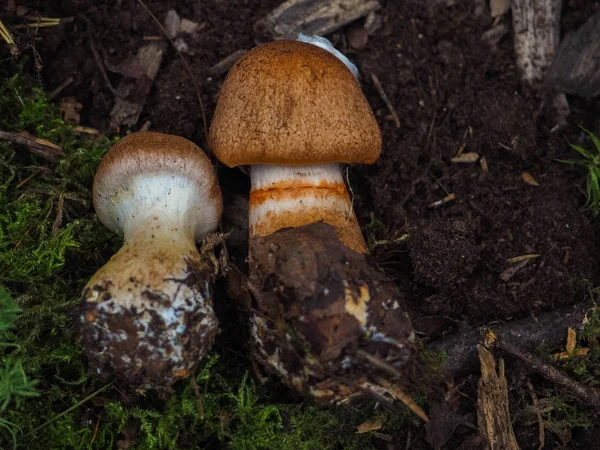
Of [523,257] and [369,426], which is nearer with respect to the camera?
[369,426]

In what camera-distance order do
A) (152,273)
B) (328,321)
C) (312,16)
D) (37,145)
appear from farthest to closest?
1. (312,16)
2. (37,145)
3. (152,273)
4. (328,321)

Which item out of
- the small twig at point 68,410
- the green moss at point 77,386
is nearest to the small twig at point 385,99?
the green moss at point 77,386

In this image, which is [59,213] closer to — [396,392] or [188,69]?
[188,69]

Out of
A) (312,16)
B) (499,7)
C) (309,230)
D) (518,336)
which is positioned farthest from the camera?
(499,7)

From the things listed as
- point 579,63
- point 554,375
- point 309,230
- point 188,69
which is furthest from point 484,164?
point 188,69

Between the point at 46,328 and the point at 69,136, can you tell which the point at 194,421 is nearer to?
the point at 46,328

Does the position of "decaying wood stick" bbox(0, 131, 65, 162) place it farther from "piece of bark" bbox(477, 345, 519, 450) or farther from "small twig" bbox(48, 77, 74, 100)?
"piece of bark" bbox(477, 345, 519, 450)

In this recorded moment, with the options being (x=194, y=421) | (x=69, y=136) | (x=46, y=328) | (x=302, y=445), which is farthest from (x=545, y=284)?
(x=69, y=136)
